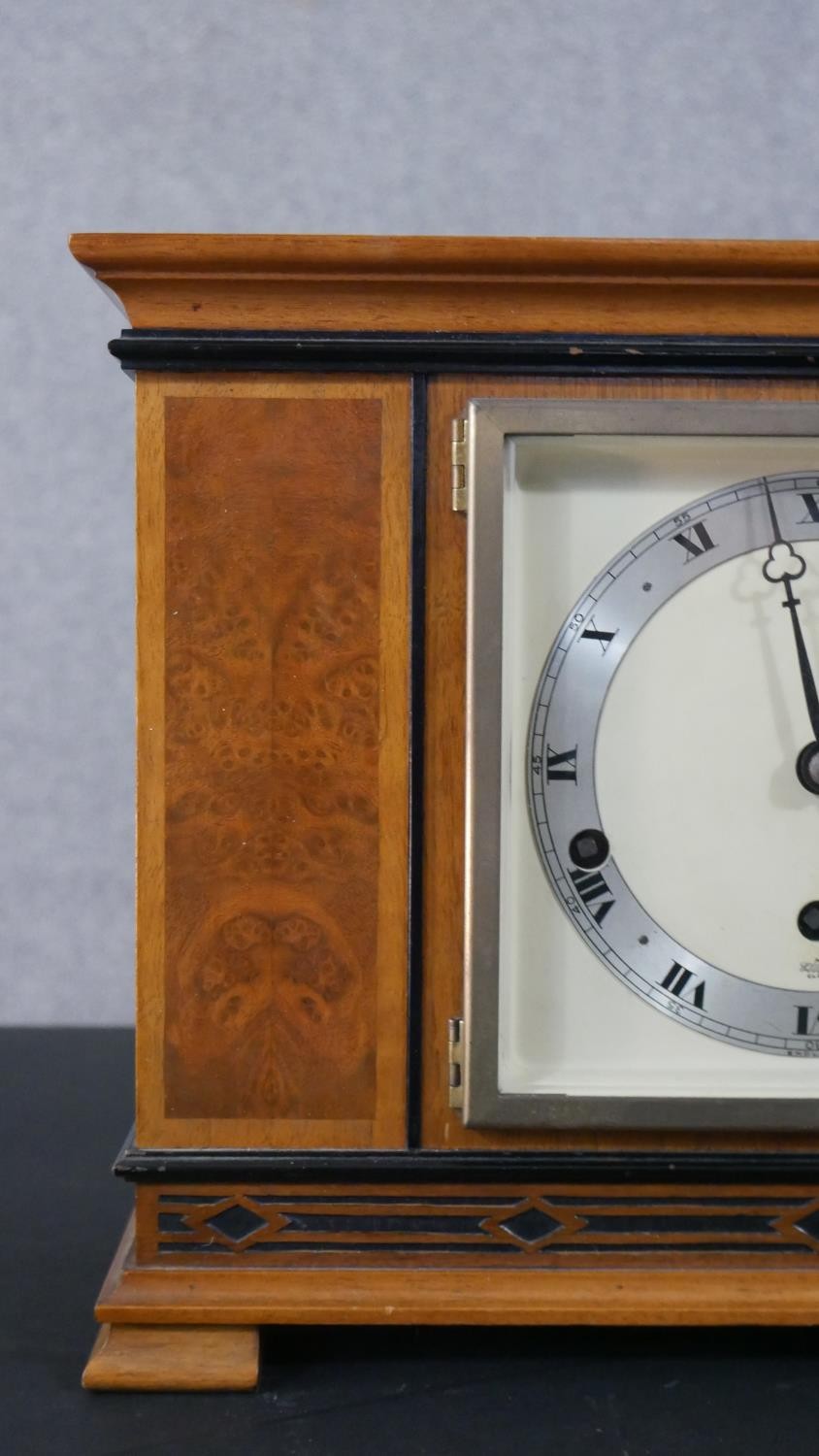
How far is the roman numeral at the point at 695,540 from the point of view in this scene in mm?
1010

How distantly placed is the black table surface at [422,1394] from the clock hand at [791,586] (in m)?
0.43

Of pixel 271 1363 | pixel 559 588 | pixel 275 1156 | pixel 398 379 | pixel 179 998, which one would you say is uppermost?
pixel 398 379

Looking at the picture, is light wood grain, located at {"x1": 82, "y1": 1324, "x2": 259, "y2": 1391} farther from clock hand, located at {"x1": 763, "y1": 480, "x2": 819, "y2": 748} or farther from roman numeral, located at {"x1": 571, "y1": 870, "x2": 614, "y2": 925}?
clock hand, located at {"x1": 763, "y1": 480, "x2": 819, "y2": 748}

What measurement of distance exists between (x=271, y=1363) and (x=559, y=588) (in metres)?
0.56

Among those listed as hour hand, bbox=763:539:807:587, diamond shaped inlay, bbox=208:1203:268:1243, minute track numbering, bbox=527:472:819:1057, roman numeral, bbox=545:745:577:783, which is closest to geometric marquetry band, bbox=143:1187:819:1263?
diamond shaped inlay, bbox=208:1203:268:1243

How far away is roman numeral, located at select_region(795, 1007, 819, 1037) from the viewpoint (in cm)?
102

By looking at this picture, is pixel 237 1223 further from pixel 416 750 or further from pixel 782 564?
pixel 782 564

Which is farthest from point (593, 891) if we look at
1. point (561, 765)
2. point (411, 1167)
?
point (411, 1167)

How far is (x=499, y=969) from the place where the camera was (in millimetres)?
992

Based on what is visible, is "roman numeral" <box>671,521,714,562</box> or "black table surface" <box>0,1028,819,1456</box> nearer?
"black table surface" <box>0,1028,819,1456</box>

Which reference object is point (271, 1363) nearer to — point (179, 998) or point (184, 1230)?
point (184, 1230)

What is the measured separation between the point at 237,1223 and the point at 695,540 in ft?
1.86

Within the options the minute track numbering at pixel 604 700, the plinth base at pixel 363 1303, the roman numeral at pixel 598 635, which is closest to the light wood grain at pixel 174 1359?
the plinth base at pixel 363 1303

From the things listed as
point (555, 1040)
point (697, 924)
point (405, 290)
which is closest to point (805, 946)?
point (697, 924)
